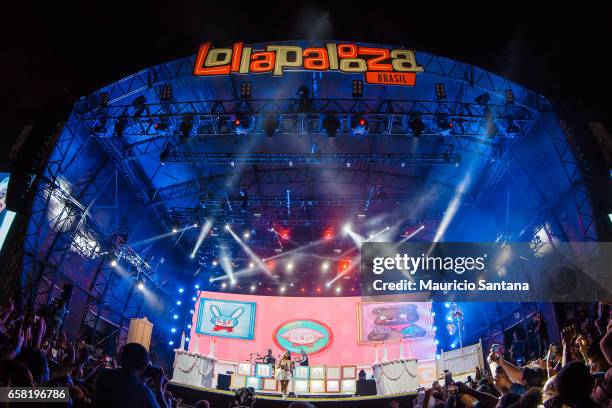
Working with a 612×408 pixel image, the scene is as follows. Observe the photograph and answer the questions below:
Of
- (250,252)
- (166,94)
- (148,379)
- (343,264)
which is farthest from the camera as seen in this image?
(343,264)

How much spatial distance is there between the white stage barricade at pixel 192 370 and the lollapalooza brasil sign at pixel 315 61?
34.0 feet

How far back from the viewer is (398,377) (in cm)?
1329

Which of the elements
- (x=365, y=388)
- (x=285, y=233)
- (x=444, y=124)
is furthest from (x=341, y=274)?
(x=444, y=124)

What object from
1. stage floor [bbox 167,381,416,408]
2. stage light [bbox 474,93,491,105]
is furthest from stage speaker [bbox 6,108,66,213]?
stage light [bbox 474,93,491,105]

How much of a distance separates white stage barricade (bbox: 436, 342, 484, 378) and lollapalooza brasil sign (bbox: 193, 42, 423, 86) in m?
10.6

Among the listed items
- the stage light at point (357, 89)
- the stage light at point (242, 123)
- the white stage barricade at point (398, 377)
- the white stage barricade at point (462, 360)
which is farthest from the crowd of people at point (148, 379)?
the white stage barricade at point (462, 360)

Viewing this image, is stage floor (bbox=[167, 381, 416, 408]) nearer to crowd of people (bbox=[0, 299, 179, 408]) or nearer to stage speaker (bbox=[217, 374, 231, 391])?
stage speaker (bbox=[217, 374, 231, 391])

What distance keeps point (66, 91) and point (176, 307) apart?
1206cm

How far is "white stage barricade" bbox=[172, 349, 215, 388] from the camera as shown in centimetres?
1459

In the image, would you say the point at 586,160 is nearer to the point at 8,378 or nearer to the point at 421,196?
the point at 421,196

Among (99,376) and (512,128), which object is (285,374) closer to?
(512,128)

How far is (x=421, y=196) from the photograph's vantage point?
15.7m

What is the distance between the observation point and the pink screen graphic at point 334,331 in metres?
17.5

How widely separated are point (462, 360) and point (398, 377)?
13.0ft
